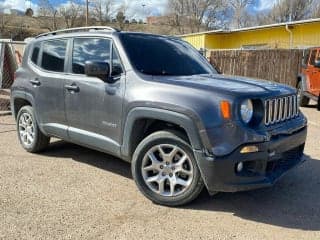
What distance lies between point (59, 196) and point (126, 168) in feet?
4.32

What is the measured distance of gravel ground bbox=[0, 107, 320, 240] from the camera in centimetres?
408

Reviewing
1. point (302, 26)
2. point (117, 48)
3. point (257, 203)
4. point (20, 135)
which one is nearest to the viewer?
point (257, 203)

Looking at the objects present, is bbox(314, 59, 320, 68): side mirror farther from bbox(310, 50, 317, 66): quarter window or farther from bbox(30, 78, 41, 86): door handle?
bbox(30, 78, 41, 86): door handle

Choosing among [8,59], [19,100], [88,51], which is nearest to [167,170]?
[88,51]

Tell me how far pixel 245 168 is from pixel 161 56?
5.98ft

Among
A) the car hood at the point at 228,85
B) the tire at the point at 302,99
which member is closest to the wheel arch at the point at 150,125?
the car hood at the point at 228,85

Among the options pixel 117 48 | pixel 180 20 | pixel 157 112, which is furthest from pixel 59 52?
pixel 180 20

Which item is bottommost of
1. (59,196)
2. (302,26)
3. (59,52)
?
(59,196)

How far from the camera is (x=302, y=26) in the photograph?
24.2 metres

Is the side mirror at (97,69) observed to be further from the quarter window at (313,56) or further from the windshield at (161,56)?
the quarter window at (313,56)

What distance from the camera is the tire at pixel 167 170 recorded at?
4.53 meters

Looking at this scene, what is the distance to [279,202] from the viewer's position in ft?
16.0

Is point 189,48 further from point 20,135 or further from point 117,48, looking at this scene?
point 20,135

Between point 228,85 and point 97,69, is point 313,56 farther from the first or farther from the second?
point 97,69
